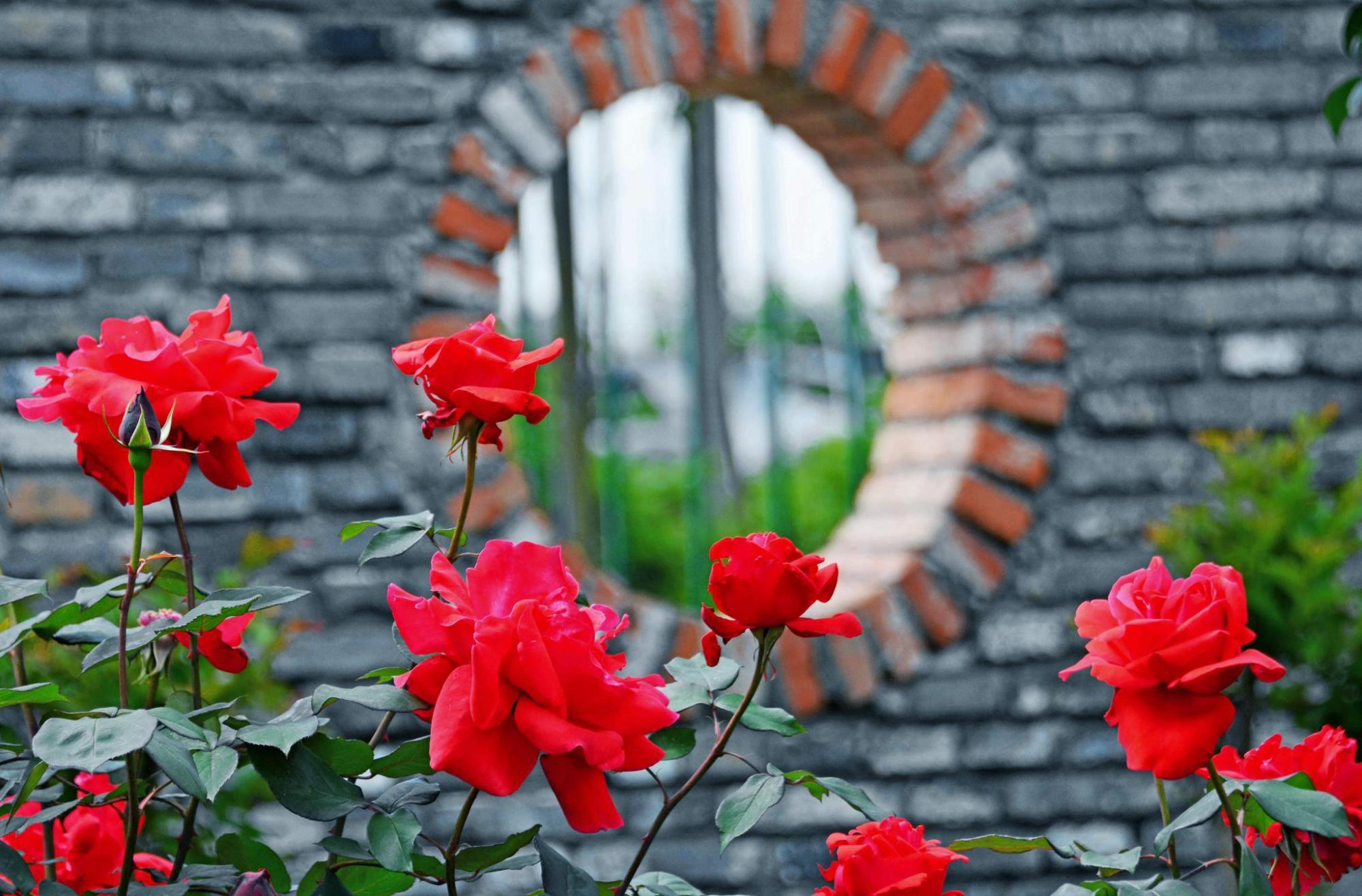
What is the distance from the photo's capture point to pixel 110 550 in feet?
6.50

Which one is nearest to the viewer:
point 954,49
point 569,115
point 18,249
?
point 18,249

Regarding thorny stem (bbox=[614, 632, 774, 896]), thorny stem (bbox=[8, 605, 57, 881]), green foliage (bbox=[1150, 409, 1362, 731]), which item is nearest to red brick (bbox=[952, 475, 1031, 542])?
green foliage (bbox=[1150, 409, 1362, 731])

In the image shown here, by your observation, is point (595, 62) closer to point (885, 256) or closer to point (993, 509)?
point (885, 256)

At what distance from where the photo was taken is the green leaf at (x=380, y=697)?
0.57 m

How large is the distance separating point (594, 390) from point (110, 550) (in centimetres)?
284

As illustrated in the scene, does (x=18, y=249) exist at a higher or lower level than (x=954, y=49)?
lower

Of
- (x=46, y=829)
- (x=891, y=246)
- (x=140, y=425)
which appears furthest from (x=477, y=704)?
(x=891, y=246)

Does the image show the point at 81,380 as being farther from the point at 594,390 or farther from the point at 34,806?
the point at 594,390

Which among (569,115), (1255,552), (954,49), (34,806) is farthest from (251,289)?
(1255,552)

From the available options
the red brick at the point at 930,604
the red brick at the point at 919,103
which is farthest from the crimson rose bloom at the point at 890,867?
the red brick at the point at 919,103

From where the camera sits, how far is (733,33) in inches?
85.7

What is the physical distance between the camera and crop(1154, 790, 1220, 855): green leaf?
24.6 inches

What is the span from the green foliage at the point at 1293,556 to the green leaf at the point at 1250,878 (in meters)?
1.47

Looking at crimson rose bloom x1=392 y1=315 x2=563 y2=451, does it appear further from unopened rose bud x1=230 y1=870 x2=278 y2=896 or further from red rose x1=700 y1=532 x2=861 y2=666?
unopened rose bud x1=230 y1=870 x2=278 y2=896
